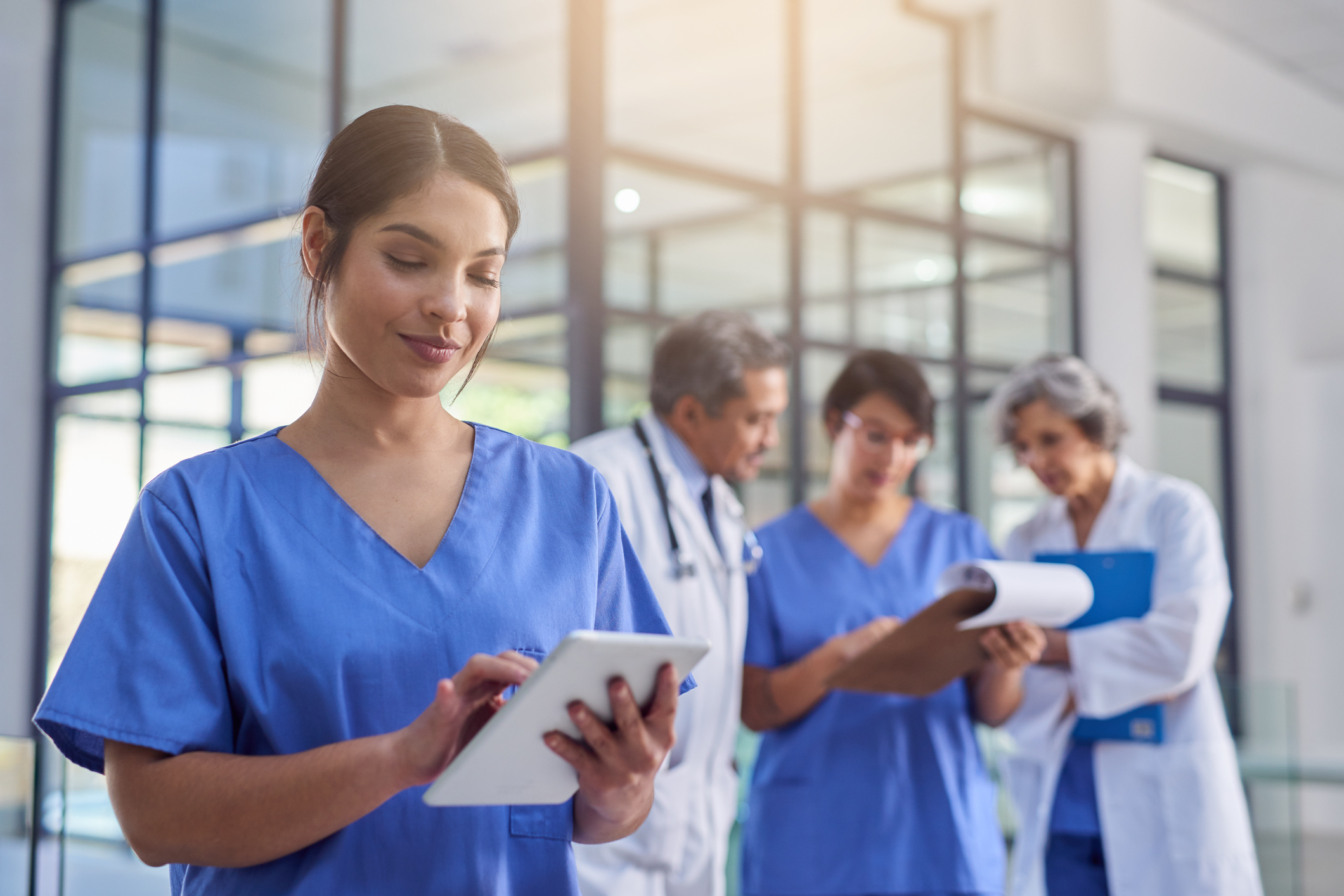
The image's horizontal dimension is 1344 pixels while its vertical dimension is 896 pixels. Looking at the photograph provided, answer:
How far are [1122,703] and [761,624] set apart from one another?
2.21 ft

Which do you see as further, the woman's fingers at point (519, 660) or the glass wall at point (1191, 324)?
the glass wall at point (1191, 324)

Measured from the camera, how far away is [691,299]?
4473 millimetres

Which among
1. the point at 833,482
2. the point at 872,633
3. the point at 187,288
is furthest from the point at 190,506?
the point at 187,288

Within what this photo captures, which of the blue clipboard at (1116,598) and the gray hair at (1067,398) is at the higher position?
the gray hair at (1067,398)

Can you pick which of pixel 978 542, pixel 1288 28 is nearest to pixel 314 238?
pixel 978 542

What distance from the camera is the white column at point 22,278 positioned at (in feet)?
18.1

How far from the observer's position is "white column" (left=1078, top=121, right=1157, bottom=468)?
6.02m

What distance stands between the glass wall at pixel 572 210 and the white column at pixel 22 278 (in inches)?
3.4

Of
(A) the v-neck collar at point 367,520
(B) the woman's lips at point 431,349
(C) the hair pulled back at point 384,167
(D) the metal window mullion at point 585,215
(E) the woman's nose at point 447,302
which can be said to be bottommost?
(A) the v-neck collar at point 367,520

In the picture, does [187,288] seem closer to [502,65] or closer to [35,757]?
[502,65]

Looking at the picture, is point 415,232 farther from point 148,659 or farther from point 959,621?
point 959,621

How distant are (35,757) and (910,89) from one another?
4399 mm

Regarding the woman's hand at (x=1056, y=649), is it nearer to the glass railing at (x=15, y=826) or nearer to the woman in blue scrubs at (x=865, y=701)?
the woman in blue scrubs at (x=865, y=701)

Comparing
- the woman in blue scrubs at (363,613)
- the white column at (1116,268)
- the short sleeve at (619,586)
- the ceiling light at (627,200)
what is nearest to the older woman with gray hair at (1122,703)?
the short sleeve at (619,586)
